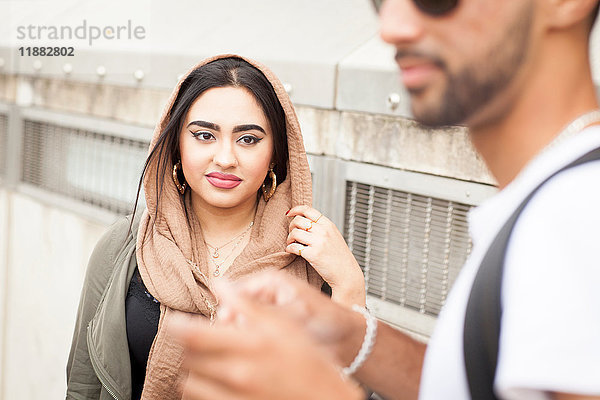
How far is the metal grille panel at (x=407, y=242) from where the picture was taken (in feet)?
8.34

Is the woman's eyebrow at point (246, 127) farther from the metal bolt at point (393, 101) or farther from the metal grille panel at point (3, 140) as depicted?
the metal grille panel at point (3, 140)

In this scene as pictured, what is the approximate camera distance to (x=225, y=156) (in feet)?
7.13

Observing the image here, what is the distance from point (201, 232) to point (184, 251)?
0.33ft

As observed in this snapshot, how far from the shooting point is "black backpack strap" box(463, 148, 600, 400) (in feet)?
2.80

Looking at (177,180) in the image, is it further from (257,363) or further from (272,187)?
(257,363)

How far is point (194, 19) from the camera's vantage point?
12.1 ft

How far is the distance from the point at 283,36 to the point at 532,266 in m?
2.53

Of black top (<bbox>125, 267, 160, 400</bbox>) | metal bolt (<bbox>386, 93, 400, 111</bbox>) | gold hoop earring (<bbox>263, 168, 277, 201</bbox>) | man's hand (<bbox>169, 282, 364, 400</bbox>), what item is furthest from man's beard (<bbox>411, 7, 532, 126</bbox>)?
metal bolt (<bbox>386, 93, 400, 111</bbox>)

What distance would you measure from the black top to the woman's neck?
258 millimetres

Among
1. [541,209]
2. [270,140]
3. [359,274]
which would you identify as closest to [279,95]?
[270,140]

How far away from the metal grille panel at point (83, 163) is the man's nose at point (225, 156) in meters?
1.74

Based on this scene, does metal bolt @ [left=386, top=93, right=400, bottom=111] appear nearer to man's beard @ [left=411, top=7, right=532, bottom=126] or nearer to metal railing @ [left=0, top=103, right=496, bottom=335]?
metal railing @ [left=0, top=103, right=496, bottom=335]

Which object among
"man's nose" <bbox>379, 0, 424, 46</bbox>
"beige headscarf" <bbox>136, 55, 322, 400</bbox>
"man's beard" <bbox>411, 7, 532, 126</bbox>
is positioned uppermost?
"man's nose" <bbox>379, 0, 424, 46</bbox>

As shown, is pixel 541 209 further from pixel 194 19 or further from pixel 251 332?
pixel 194 19
